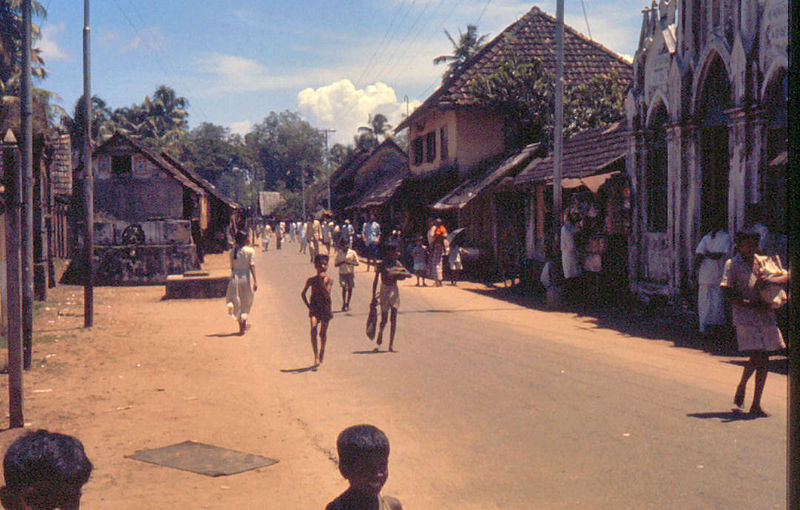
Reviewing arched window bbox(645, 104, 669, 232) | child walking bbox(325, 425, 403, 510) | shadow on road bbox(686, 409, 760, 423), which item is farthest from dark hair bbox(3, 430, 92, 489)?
arched window bbox(645, 104, 669, 232)

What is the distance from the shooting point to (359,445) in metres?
2.90

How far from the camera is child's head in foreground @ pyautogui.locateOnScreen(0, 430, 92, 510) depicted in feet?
7.57

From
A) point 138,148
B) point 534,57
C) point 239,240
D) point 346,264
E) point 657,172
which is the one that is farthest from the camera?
point 138,148

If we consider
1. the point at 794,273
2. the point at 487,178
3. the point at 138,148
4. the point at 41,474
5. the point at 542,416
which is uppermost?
the point at 138,148

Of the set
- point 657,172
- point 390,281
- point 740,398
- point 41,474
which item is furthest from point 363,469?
point 657,172

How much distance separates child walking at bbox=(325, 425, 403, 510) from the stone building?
1129 cm

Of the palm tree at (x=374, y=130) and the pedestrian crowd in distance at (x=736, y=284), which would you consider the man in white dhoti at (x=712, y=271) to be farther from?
the palm tree at (x=374, y=130)

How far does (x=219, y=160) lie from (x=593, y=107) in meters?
76.9

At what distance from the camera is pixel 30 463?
90.7 inches

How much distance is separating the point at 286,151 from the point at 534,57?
102 metres

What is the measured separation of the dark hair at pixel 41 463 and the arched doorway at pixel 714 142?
14067 mm

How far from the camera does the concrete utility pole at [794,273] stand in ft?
6.28

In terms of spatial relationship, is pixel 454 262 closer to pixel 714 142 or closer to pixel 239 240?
pixel 714 142

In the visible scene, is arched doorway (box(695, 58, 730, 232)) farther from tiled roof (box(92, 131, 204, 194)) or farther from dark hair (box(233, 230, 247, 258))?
tiled roof (box(92, 131, 204, 194))
